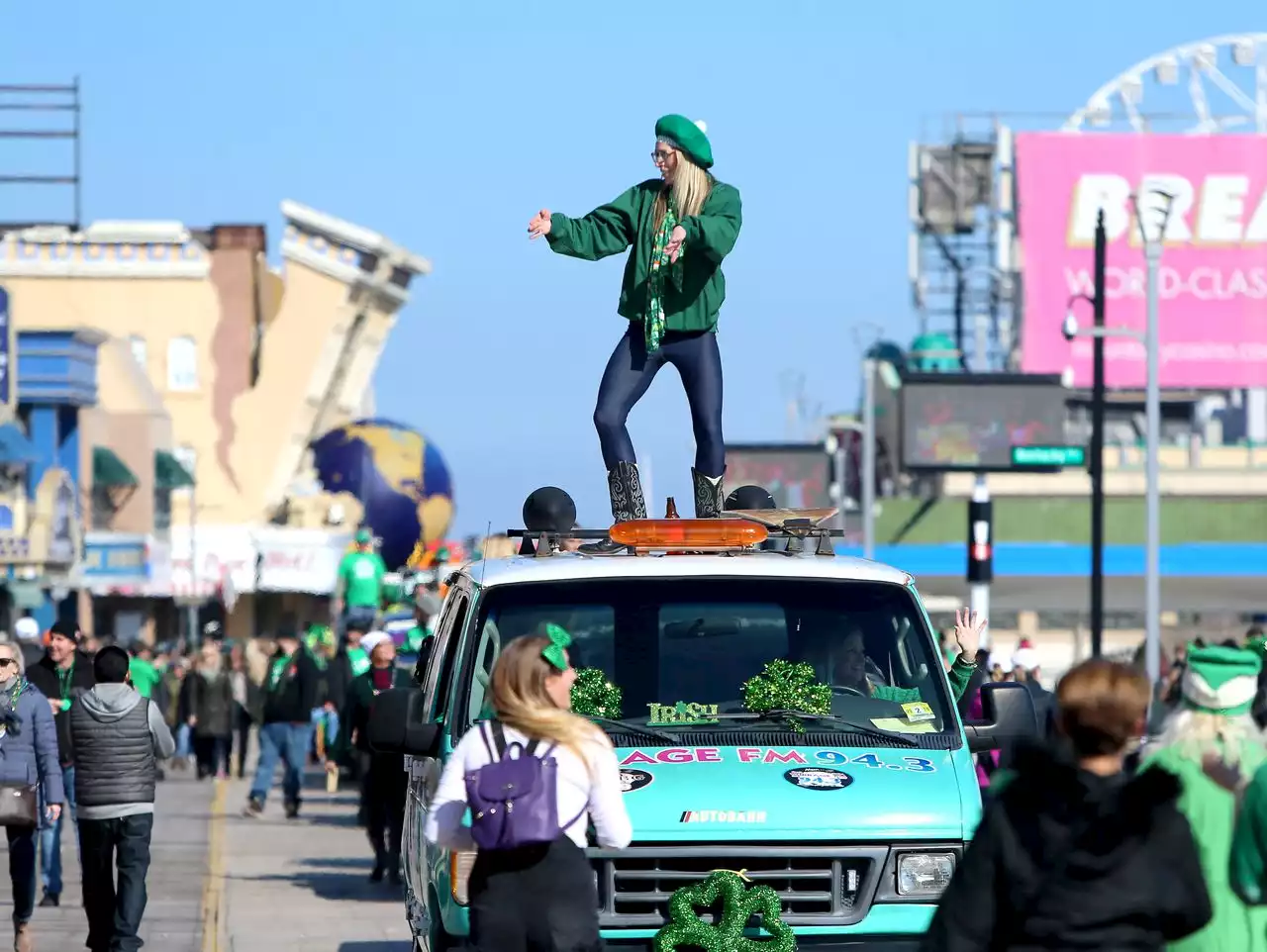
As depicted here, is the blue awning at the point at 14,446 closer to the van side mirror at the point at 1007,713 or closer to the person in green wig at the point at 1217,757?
the van side mirror at the point at 1007,713

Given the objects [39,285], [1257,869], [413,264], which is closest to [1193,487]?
[413,264]

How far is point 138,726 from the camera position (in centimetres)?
1293

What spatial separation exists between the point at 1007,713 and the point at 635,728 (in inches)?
46.1

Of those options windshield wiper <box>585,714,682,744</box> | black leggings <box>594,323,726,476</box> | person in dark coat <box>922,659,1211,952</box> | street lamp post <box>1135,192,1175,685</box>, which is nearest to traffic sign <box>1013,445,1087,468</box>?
street lamp post <box>1135,192,1175,685</box>

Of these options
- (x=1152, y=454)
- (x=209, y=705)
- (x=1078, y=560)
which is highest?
(x=1152, y=454)

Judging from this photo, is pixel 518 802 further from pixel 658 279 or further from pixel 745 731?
pixel 658 279

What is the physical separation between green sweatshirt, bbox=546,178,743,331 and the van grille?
107 inches

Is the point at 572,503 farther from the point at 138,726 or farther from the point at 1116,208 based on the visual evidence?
the point at 1116,208

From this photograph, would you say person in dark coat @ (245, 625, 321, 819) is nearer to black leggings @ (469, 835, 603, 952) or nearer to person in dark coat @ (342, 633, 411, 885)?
person in dark coat @ (342, 633, 411, 885)

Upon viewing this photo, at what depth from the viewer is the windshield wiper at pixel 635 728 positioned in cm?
852

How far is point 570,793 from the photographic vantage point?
22.8 ft

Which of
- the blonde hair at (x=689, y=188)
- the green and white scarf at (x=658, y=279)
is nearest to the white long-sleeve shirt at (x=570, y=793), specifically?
the green and white scarf at (x=658, y=279)

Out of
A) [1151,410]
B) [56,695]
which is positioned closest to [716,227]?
[56,695]

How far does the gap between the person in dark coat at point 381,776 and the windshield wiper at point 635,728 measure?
9.02 meters
